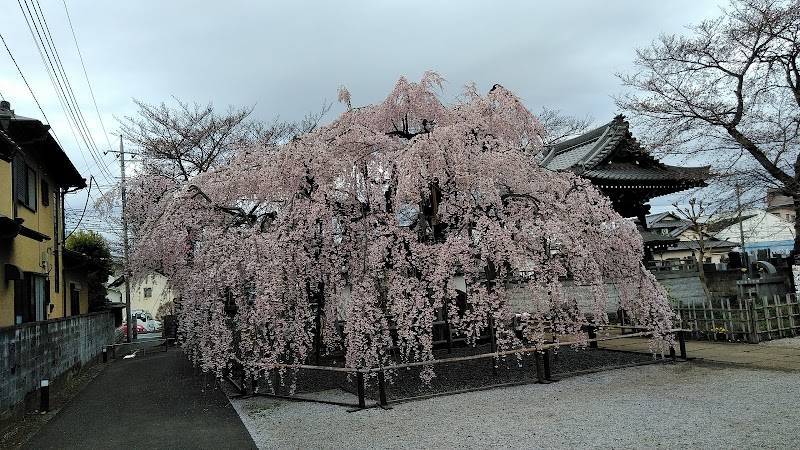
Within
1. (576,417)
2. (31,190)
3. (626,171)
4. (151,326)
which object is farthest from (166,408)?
(151,326)

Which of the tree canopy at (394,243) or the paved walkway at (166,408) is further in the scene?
the tree canopy at (394,243)

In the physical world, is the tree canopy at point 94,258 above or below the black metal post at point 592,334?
above

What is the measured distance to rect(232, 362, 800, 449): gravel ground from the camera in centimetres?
589

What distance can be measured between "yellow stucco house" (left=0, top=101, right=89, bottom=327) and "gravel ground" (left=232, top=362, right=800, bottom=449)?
5.97 meters

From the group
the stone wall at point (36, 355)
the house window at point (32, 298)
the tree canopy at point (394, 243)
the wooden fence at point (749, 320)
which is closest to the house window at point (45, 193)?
the house window at point (32, 298)

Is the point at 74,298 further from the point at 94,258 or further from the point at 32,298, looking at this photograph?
the point at 32,298

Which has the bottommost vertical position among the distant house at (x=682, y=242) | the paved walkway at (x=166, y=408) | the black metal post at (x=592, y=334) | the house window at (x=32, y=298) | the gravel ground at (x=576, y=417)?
the gravel ground at (x=576, y=417)

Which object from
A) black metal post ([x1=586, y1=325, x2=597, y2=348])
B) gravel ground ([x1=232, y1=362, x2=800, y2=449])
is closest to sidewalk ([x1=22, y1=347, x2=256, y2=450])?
gravel ground ([x1=232, y1=362, x2=800, y2=449])

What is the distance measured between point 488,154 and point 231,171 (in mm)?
5256

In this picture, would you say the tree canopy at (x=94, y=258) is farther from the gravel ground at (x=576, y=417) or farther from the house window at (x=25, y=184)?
the gravel ground at (x=576, y=417)

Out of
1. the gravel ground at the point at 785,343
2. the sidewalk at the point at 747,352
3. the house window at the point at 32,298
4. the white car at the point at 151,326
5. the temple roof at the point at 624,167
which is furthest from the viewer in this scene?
the white car at the point at 151,326

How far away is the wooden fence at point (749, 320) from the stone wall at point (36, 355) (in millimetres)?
13442

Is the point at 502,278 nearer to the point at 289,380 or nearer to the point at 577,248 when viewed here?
the point at 577,248

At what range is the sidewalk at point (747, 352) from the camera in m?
9.74
